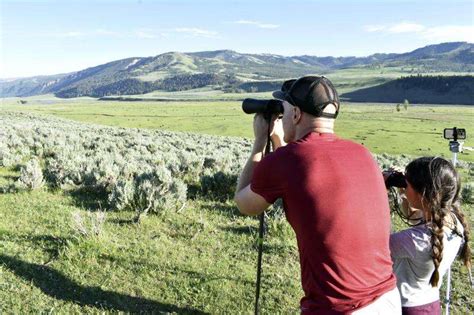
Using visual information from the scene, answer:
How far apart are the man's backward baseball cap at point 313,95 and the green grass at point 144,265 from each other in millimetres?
3072

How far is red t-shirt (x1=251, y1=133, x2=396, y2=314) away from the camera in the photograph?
7.60 feet

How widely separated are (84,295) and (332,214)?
11.7 ft

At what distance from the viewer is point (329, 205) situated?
2.31 m

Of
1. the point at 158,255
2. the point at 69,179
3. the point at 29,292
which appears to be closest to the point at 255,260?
the point at 158,255

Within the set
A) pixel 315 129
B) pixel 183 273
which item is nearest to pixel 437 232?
pixel 315 129

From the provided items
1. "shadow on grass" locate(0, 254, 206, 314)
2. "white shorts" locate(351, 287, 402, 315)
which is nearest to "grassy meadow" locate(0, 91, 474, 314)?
"shadow on grass" locate(0, 254, 206, 314)

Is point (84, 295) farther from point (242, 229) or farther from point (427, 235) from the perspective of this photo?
point (427, 235)

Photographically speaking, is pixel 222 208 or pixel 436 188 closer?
pixel 436 188

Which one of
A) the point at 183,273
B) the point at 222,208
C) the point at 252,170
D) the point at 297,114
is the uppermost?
the point at 297,114

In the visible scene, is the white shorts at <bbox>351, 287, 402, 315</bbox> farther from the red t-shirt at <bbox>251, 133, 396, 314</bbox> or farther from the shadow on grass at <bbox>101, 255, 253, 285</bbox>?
the shadow on grass at <bbox>101, 255, 253, 285</bbox>

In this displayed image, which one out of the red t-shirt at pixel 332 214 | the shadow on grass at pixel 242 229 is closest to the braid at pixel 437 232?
the red t-shirt at pixel 332 214

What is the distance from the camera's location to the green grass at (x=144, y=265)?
4.76 metres

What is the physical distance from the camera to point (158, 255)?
583 cm

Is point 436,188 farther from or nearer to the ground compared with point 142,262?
farther from the ground
